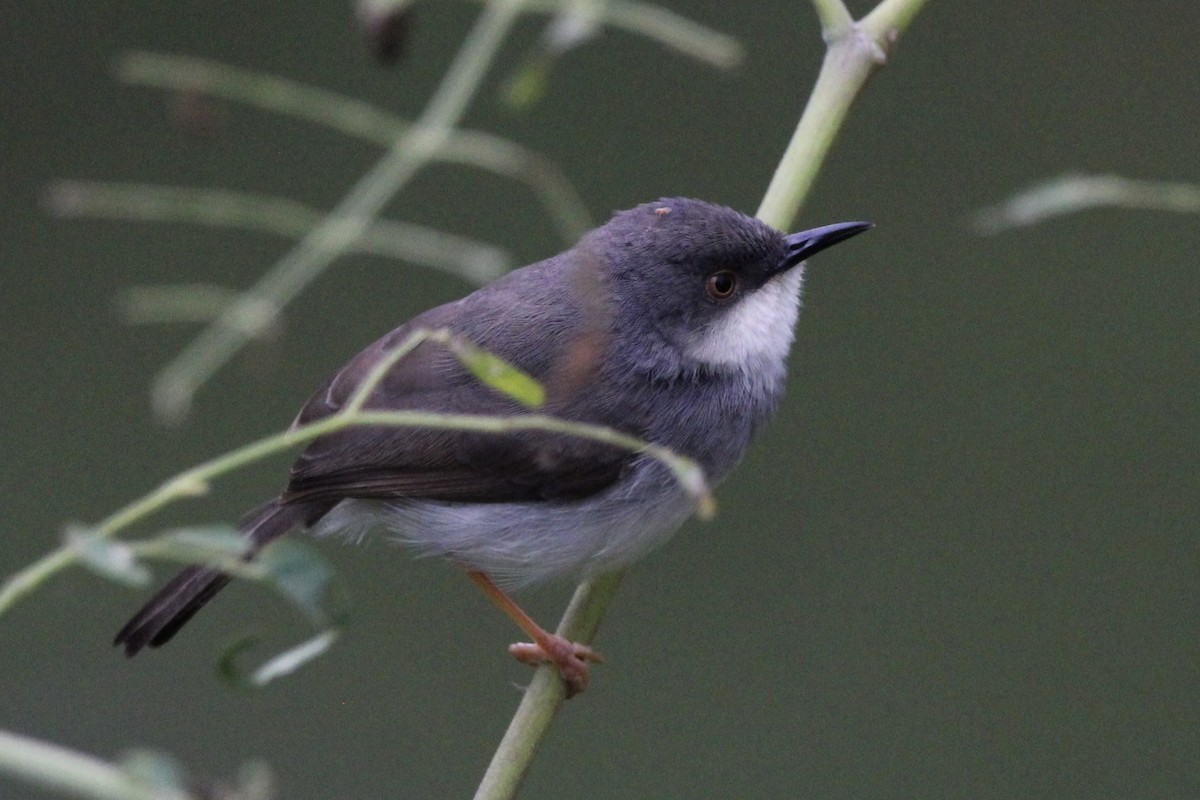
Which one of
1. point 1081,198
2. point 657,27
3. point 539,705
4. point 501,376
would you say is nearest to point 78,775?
point 501,376

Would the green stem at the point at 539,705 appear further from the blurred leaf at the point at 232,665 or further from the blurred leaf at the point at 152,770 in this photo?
the blurred leaf at the point at 152,770

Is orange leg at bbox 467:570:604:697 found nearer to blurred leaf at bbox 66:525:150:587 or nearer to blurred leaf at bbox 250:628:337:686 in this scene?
blurred leaf at bbox 250:628:337:686

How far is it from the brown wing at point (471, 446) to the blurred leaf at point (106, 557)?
1.83 m

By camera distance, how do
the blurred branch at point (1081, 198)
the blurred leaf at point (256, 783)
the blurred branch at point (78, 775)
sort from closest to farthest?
the blurred branch at point (78, 775) < the blurred leaf at point (256, 783) < the blurred branch at point (1081, 198)

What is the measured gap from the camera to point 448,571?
245 inches

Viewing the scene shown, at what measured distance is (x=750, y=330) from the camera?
3033 millimetres

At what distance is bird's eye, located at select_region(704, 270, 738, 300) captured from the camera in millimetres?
2962

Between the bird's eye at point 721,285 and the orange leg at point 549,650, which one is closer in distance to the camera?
the orange leg at point 549,650

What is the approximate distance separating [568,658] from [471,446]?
455 mm

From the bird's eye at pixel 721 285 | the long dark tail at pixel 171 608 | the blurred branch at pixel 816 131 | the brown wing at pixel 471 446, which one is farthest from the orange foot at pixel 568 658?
the bird's eye at pixel 721 285

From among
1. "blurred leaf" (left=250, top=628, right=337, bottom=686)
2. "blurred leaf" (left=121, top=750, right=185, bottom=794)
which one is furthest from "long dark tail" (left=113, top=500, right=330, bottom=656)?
"blurred leaf" (left=121, top=750, right=185, bottom=794)

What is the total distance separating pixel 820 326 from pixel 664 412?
3.76 meters

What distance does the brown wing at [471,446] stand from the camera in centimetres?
286

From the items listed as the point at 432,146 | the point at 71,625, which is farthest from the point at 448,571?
the point at 432,146
